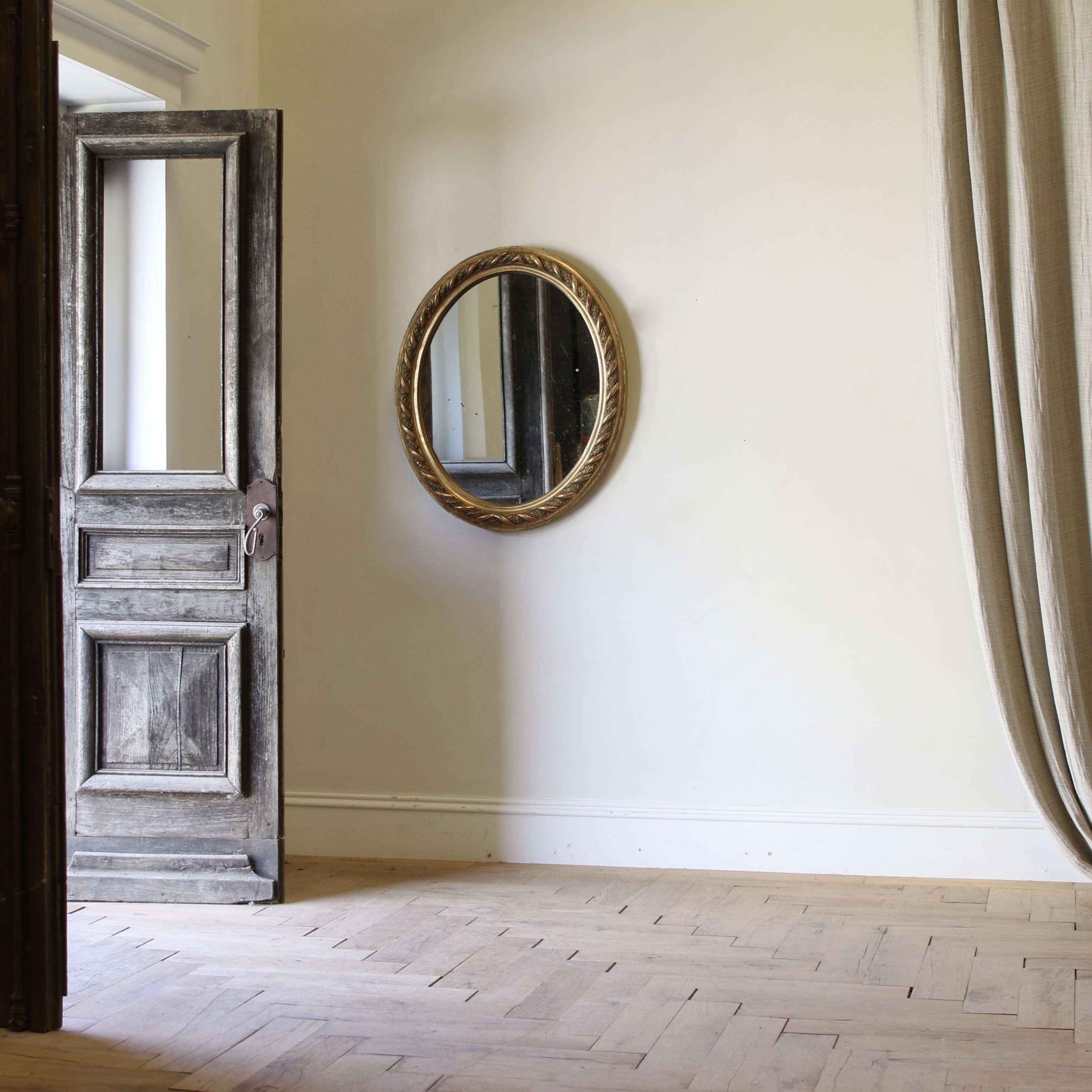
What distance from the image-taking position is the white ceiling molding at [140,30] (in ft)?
10.2

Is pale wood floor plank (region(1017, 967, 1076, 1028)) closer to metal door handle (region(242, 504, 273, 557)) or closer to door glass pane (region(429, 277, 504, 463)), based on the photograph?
door glass pane (region(429, 277, 504, 463))

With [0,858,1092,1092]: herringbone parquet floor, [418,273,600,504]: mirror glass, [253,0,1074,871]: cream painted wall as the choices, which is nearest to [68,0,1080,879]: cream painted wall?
[253,0,1074,871]: cream painted wall

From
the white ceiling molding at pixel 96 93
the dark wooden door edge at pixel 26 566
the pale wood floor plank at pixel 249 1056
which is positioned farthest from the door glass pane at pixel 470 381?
Result: the pale wood floor plank at pixel 249 1056

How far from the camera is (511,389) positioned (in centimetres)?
361

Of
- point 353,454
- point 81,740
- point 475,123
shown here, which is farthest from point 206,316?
point 81,740

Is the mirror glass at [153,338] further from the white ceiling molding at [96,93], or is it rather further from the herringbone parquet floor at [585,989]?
the herringbone parquet floor at [585,989]

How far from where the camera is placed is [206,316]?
3494mm

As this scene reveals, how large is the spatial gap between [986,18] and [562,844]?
2.72 m

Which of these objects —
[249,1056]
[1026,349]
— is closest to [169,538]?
[249,1056]

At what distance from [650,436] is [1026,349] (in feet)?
Result: 3.60

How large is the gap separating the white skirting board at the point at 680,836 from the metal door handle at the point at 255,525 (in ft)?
3.28

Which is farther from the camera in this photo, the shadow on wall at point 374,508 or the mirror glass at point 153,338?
the shadow on wall at point 374,508

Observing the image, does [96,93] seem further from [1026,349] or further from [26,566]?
[1026,349]

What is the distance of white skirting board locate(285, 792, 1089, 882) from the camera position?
3.29 metres
